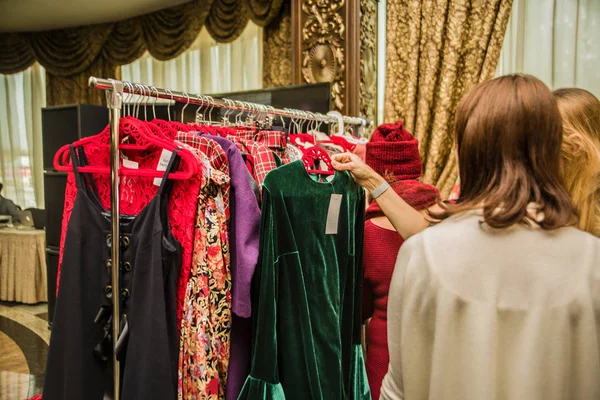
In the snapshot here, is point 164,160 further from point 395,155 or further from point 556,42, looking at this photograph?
point 556,42

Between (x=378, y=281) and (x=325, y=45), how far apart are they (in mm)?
2152

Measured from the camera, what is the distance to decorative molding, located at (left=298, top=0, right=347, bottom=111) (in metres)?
3.22

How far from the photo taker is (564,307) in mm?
799

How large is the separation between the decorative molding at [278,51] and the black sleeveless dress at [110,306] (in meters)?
3.27

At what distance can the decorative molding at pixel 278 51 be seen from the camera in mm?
4344

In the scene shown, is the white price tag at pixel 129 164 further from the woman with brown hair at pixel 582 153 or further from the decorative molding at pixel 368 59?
the decorative molding at pixel 368 59

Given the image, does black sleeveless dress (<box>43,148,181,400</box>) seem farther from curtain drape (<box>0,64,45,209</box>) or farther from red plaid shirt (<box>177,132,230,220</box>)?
curtain drape (<box>0,64,45,209</box>)

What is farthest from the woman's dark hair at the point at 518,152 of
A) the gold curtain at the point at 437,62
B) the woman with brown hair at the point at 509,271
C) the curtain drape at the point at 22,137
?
the curtain drape at the point at 22,137

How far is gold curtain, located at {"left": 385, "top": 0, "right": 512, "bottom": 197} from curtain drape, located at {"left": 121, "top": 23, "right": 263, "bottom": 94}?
1.93 m

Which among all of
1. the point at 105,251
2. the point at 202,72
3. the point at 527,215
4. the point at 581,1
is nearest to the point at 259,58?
the point at 202,72

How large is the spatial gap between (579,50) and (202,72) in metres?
3.78

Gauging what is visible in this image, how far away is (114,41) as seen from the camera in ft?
19.4

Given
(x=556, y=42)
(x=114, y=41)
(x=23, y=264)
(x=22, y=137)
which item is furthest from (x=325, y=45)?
(x=22, y=137)

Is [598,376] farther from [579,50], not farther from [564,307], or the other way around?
[579,50]
